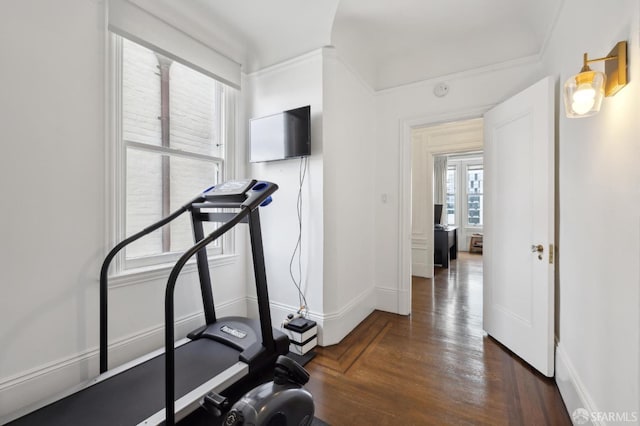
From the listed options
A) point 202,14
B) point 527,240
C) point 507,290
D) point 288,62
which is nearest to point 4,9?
point 202,14

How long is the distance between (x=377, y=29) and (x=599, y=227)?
2.47 m

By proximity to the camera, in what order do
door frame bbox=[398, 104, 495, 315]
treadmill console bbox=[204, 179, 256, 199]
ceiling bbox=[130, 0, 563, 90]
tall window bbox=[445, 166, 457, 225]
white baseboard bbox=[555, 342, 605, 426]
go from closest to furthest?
white baseboard bbox=[555, 342, 605, 426] → treadmill console bbox=[204, 179, 256, 199] → ceiling bbox=[130, 0, 563, 90] → door frame bbox=[398, 104, 495, 315] → tall window bbox=[445, 166, 457, 225]

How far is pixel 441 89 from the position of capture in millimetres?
2949

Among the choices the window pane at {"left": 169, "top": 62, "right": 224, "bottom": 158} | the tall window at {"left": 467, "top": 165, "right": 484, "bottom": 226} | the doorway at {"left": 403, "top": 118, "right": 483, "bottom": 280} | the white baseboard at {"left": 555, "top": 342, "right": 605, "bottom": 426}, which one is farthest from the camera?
the tall window at {"left": 467, "top": 165, "right": 484, "bottom": 226}

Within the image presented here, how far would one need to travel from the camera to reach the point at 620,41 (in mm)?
1148

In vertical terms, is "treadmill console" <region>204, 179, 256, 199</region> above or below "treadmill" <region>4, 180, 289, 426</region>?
above

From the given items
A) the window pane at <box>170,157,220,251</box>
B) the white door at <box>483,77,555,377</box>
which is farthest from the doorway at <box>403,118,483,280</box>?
the window pane at <box>170,157,220,251</box>

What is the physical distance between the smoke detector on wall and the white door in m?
0.52

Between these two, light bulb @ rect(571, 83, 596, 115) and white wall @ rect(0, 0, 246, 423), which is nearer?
light bulb @ rect(571, 83, 596, 115)

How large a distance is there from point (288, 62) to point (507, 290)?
291 cm

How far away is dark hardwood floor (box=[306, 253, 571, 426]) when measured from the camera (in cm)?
168

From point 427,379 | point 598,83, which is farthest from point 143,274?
point 598,83

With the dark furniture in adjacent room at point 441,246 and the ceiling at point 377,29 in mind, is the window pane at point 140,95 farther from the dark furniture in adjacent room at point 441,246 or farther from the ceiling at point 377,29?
the dark furniture in adjacent room at point 441,246

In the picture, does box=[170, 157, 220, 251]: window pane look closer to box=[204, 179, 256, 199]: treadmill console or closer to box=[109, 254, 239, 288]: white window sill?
box=[109, 254, 239, 288]: white window sill
